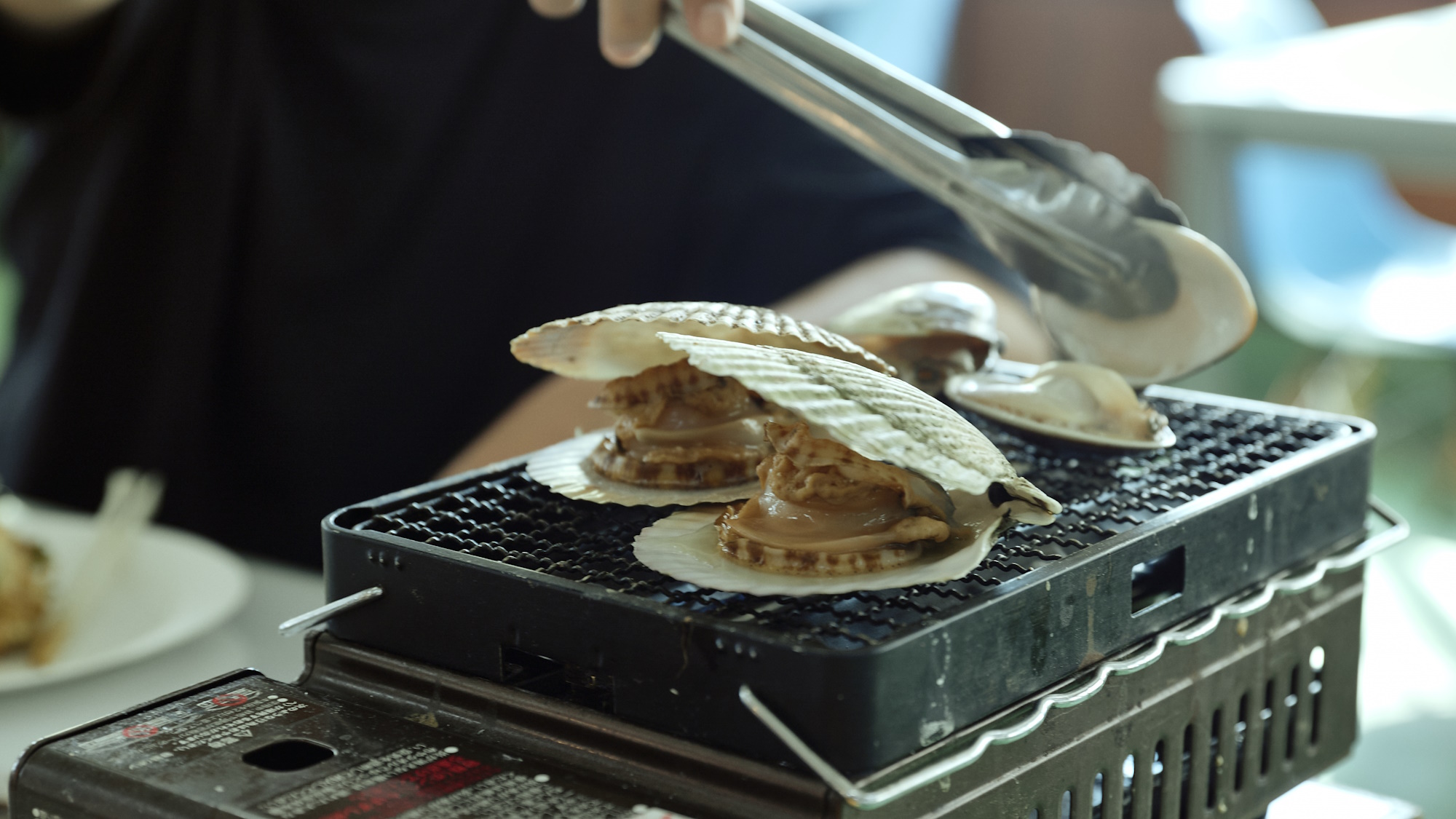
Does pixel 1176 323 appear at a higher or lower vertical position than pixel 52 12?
lower

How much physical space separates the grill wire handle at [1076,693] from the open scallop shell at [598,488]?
7.6 inches

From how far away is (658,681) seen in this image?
54 centimetres

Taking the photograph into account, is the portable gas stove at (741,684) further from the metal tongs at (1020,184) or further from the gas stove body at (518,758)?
the metal tongs at (1020,184)

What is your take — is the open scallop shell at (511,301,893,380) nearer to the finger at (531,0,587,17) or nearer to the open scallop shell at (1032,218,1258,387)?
the open scallop shell at (1032,218,1258,387)

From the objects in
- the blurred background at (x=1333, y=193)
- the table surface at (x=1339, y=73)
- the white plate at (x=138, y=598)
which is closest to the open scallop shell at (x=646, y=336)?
the white plate at (x=138, y=598)

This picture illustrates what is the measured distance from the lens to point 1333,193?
3273 millimetres

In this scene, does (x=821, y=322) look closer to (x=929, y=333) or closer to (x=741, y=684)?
(x=929, y=333)

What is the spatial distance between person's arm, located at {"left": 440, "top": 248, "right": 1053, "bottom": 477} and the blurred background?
20.8 inches

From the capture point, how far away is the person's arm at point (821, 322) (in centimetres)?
135

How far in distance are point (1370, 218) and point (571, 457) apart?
9.96 ft

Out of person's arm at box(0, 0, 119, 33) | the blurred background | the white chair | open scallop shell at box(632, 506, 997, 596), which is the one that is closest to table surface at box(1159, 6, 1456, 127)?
the blurred background

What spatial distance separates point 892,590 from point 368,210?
1323 millimetres

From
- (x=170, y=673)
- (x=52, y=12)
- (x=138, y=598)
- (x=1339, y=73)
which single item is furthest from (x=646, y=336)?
(x=1339, y=73)

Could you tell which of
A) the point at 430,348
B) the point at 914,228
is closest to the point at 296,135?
the point at 430,348
